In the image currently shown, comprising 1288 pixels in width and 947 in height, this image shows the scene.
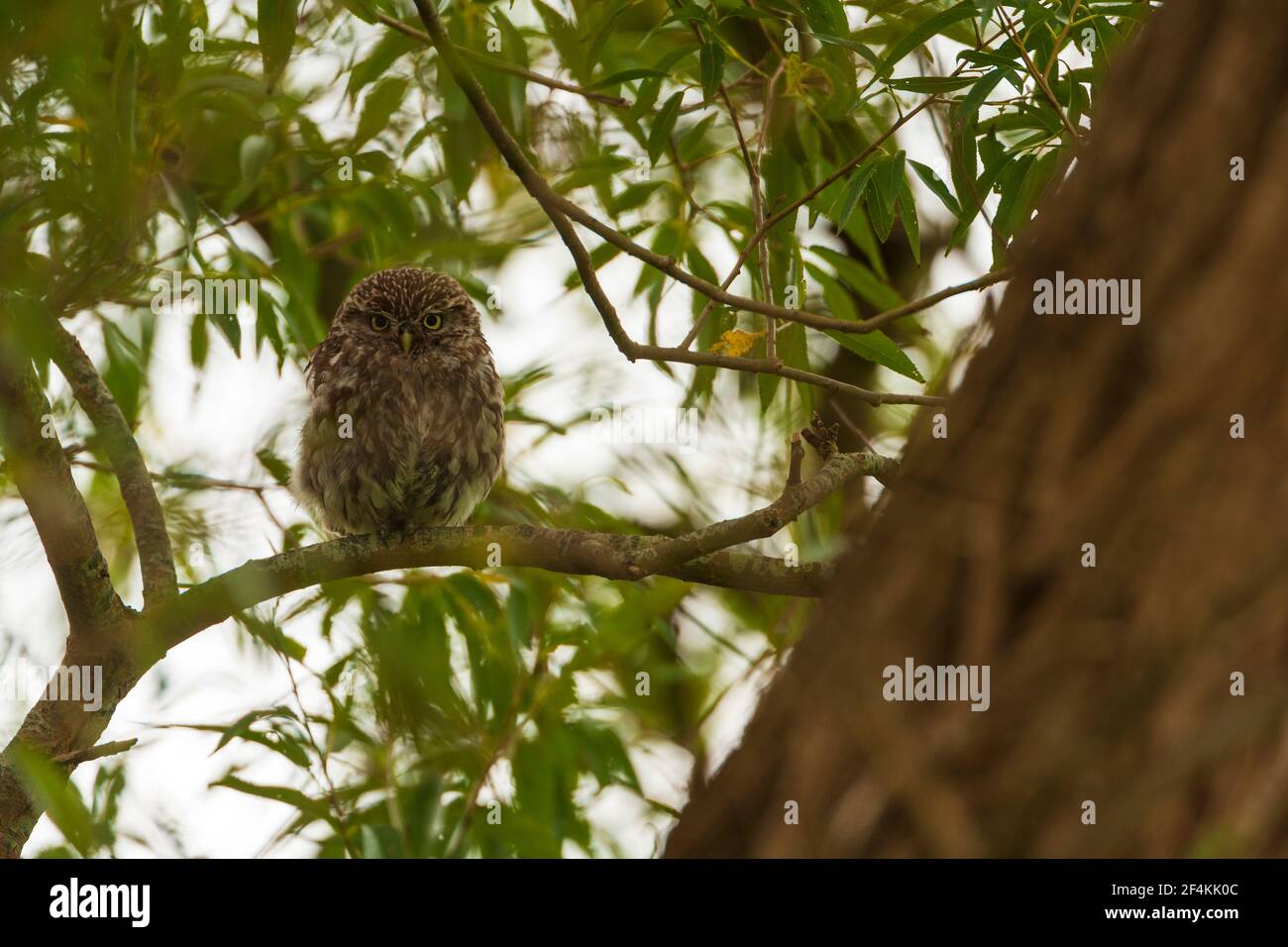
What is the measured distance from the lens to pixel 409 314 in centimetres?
475

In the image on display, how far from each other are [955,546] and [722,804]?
0.31 metres

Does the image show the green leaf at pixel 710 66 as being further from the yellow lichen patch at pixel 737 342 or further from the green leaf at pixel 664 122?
the yellow lichen patch at pixel 737 342

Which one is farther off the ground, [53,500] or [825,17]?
[825,17]

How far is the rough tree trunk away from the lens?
1105 mm

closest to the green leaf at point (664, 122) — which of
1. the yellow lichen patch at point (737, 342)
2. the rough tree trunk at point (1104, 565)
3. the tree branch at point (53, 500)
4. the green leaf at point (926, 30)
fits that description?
the yellow lichen patch at point (737, 342)

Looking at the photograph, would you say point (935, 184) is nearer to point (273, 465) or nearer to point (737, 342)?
point (737, 342)

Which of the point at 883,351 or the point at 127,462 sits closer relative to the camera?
the point at 883,351

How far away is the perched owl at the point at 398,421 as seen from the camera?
14.4 feet

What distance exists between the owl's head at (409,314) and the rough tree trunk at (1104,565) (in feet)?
11.7

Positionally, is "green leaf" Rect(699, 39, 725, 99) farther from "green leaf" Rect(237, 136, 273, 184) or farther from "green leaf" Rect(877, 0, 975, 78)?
"green leaf" Rect(237, 136, 273, 184)

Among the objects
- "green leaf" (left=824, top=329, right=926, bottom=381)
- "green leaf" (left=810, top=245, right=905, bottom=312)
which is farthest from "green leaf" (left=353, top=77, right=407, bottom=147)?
"green leaf" (left=824, top=329, right=926, bottom=381)

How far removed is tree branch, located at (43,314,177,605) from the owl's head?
1227 mm

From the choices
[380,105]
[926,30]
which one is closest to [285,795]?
[380,105]

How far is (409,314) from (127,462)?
1.40 metres
